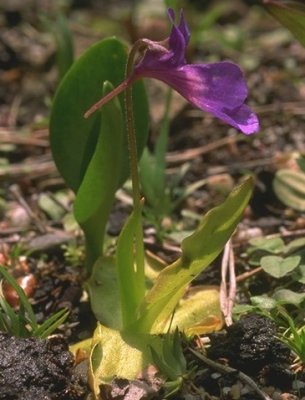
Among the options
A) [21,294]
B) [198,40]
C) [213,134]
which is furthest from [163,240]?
[198,40]

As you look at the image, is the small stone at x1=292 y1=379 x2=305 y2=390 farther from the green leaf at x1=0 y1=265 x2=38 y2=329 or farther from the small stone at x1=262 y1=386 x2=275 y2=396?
the green leaf at x1=0 y1=265 x2=38 y2=329

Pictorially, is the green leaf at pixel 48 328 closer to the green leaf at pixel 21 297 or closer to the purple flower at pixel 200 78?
the green leaf at pixel 21 297

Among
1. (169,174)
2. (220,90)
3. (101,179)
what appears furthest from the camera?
(169,174)

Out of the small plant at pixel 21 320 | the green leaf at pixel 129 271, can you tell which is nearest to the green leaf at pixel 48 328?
the small plant at pixel 21 320

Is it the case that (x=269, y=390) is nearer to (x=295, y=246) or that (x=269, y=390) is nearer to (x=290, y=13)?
(x=295, y=246)

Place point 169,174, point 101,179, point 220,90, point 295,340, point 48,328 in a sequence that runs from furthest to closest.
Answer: point 169,174 → point 101,179 → point 48,328 → point 295,340 → point 220,90

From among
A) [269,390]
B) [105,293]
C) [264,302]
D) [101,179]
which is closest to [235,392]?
[269,390]

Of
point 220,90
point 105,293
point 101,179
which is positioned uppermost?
point 220,90
